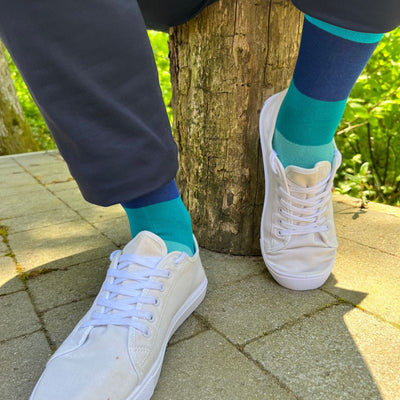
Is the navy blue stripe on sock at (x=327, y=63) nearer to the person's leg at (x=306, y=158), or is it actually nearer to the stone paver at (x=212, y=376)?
the person's leg at (x=306, y=158)

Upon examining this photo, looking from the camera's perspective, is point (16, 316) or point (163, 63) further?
point (163, 63)

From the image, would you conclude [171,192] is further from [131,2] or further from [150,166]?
[131,2]

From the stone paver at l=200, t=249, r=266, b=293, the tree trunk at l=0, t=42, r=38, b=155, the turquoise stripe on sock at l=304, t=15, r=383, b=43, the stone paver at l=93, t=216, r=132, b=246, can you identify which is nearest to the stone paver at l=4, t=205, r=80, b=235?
the stone paver at l=93, t=216, r=132, b=246

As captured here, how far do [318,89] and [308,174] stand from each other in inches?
9.5

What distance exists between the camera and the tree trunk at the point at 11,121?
5074 millimetres

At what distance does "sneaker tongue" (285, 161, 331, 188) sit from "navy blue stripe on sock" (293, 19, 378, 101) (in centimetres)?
20

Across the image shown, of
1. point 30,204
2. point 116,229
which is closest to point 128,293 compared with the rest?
point 116,229

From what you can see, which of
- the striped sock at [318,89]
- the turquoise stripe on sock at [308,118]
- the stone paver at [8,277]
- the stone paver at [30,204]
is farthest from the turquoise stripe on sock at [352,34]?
the stone paver at [30,204]

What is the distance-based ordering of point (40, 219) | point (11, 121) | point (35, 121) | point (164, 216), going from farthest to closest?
1. point (35, 121)
2. point (11, 121)
3. point (40, 219)
4. point (164, 216)

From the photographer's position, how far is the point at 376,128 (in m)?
3.40

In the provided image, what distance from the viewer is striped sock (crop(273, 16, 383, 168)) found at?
3.16 feet

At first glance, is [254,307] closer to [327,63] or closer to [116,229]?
[327,63]

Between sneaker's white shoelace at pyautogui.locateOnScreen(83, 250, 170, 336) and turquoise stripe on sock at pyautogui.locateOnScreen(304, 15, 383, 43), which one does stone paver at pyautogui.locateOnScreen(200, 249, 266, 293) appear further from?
turquoise stripe on sock at pyautogui.locateOnScreen(304, 15, 383, 43)

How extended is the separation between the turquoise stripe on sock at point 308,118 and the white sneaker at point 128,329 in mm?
466
